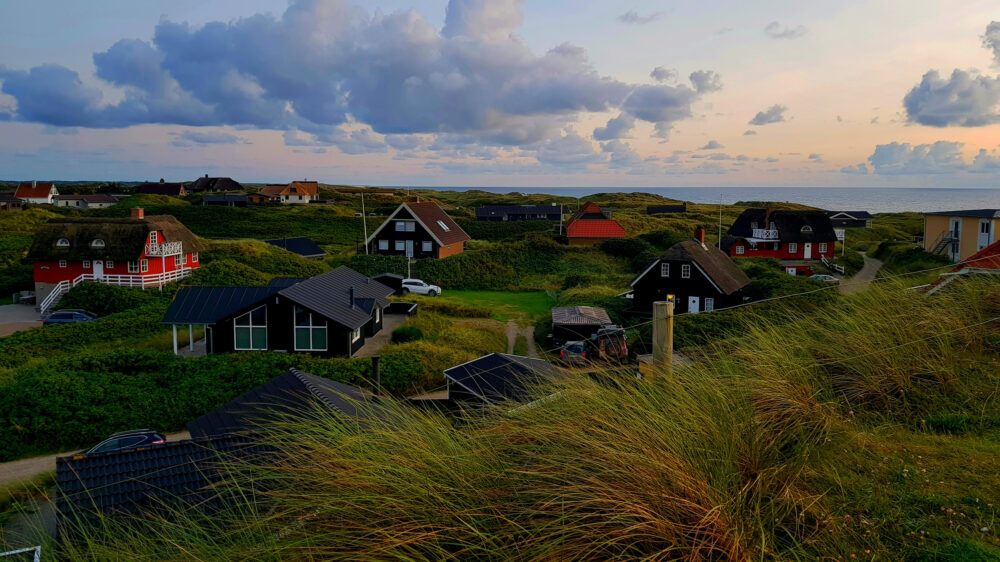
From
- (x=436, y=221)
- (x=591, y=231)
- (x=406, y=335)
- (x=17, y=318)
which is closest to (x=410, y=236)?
(x=436, y=221)

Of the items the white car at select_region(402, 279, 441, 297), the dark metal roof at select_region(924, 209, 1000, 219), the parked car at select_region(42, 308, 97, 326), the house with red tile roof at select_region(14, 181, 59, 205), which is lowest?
the parked car at select_region(42, 308, 97, 326)

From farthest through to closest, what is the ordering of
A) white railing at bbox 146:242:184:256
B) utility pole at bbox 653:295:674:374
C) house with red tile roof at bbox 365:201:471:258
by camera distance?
1. house with red tile roof at bbox 365:201:471:258
2. white railing at bbox 146:242:184:256
3. utility pole at bbox 653:295:674:374

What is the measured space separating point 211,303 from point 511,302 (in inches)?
726

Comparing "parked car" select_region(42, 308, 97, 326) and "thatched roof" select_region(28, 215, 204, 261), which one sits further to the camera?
"thatched roof" select_region(28, 215, 204, 261)

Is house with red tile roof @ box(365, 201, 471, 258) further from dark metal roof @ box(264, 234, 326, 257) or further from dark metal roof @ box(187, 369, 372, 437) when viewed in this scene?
dark metal roof @ box(187, 369, 372, 437)

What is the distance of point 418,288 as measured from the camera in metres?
39.2

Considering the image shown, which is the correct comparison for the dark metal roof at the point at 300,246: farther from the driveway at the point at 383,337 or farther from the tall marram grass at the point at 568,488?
the tall marram grass at the point at 568,488

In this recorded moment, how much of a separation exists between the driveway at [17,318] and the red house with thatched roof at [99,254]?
3.07ft

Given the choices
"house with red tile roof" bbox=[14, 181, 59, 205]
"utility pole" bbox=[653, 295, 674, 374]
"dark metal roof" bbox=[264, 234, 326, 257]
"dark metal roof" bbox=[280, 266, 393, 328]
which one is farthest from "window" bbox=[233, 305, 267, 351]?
"house with red tile roof" bbox=[14, 181, 59, 205]

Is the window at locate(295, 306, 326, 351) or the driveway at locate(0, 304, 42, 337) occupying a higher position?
the window at locate(295, 306, 326, 351)

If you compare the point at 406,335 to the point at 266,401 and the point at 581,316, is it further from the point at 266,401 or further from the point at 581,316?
the point at 266,401

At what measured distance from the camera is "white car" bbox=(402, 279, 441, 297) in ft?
128

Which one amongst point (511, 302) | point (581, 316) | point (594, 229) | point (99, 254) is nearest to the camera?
point (581, 316)

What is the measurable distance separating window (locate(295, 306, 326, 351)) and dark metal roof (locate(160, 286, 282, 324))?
53.1 inches
